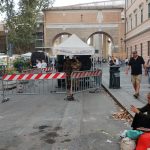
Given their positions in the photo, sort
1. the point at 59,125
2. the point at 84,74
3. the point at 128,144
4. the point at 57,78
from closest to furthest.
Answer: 1. the point at 128,144
2. the point at 59,125
3. the point at 57,78
4. the point at 84,74

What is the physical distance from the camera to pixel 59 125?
30.1 feet

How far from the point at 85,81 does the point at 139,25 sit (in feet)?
95.1

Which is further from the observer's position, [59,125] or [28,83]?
[28,83]

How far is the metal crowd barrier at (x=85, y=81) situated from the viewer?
15414mm

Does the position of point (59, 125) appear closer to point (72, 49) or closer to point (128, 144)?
point (128, 144)

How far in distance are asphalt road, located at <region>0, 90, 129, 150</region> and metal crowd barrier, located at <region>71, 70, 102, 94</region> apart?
4.82 ft

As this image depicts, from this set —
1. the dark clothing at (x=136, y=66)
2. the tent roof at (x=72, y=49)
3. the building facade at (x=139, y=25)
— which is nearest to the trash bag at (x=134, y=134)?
the dark clothing at (x=136, y=66)

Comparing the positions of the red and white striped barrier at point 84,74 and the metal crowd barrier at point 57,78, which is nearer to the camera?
the metal crowd barrier at point 57,78

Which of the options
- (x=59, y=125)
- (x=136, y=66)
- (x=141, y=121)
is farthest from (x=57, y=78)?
(x=141, y=121)

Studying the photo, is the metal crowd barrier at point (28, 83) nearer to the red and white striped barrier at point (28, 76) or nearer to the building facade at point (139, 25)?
the red and white striped barrier at point (28, 76)

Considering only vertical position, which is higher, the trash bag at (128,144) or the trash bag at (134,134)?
the trash bag at (134,134)

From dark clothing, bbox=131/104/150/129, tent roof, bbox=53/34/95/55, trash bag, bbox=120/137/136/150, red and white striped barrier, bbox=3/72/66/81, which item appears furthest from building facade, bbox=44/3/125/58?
trash bag, bbox=120/137/136/150

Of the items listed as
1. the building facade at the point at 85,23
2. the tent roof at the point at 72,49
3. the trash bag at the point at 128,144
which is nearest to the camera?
the trash bag at the point at 128,144

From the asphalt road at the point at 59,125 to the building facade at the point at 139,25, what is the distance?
2586 cm
